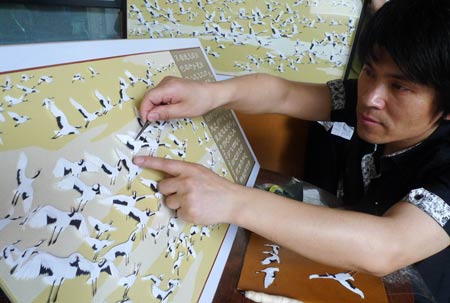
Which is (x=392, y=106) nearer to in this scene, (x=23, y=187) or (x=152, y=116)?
(x=152, y=116)

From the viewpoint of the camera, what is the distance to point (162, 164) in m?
0.48

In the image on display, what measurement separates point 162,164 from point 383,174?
57cm

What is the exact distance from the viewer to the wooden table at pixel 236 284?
0.53 meters

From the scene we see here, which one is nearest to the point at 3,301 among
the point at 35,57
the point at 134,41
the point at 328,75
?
the point at 35,57

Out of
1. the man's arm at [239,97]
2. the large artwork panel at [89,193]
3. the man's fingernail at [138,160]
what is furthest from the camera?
the man's arm at [239,97]

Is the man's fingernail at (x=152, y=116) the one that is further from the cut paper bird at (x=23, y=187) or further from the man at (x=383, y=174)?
the cut paper bird at (x=23, y=187)

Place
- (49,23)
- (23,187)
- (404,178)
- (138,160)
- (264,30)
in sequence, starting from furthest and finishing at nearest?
(264,30) < (49,23) < (404,178) < (138,160) < (23,187)

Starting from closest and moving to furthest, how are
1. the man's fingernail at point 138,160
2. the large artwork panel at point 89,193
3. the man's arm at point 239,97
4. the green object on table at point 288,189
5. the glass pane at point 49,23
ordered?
the large artwork panel at point 89,193 < the man's fingernail at point 138,160 < the man's arm at point 239,97 < the green object on table at point 288,189 < the glass pane at point 49,23

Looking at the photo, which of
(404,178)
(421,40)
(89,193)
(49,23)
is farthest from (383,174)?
(49,23)

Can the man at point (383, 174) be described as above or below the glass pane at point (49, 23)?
above

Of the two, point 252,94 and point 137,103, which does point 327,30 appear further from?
point 137,103

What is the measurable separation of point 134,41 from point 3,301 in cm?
45

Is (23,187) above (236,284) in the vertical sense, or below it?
above

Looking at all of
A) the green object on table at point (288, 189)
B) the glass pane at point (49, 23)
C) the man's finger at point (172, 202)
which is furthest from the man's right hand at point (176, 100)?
the glass pane at point (49, 23)
